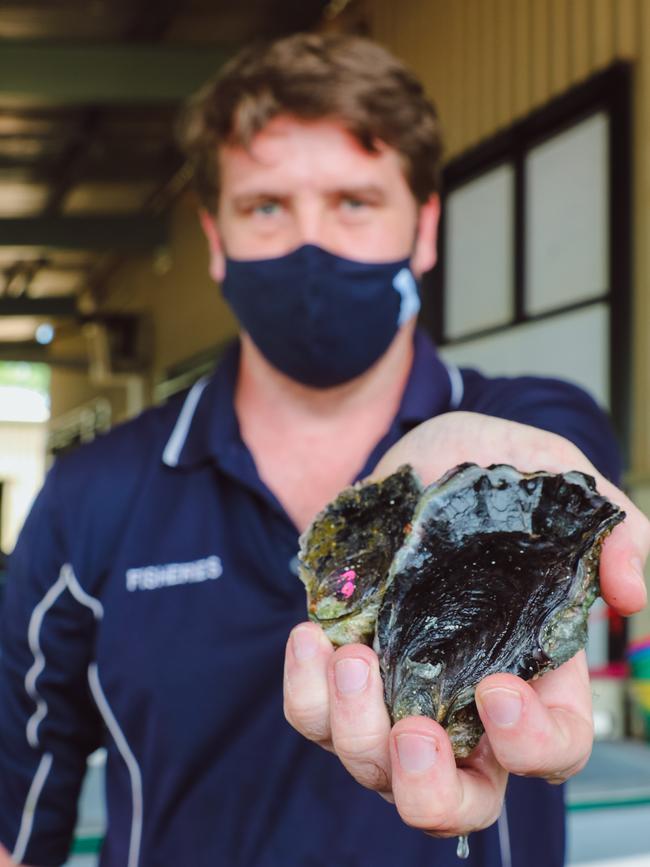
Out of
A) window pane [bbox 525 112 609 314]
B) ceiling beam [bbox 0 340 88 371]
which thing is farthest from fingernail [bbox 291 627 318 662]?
ceiling beam [bbox 0 340 88 371]

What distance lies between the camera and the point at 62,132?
9.41 meters

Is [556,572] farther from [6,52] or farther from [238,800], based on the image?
[6,52]

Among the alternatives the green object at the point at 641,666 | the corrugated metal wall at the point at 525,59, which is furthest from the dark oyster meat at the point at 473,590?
the corrugated metal wall at the point at 525,59

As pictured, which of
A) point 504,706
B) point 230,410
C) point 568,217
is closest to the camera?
point 504,706

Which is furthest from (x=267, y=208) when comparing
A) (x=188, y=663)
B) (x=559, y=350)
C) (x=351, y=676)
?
(x=559, y=350)

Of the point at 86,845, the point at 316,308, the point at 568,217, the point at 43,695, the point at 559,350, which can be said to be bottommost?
the point at 86,845

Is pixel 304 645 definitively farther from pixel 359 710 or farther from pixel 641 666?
pixel 641 666

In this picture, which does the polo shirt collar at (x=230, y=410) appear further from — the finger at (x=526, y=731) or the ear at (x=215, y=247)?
the finger at (x=526, y=731)

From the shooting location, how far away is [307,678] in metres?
0.84

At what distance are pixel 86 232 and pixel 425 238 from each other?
8.55 meters

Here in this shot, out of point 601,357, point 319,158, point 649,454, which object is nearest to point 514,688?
point 319,158

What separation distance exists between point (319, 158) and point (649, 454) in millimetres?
2722

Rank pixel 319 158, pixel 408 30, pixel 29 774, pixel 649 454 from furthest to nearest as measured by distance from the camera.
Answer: pixel 408 30 < pixel 649 454 < pixel 29 774 < pixel 319 158

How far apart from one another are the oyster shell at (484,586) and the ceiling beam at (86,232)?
9062 mm
